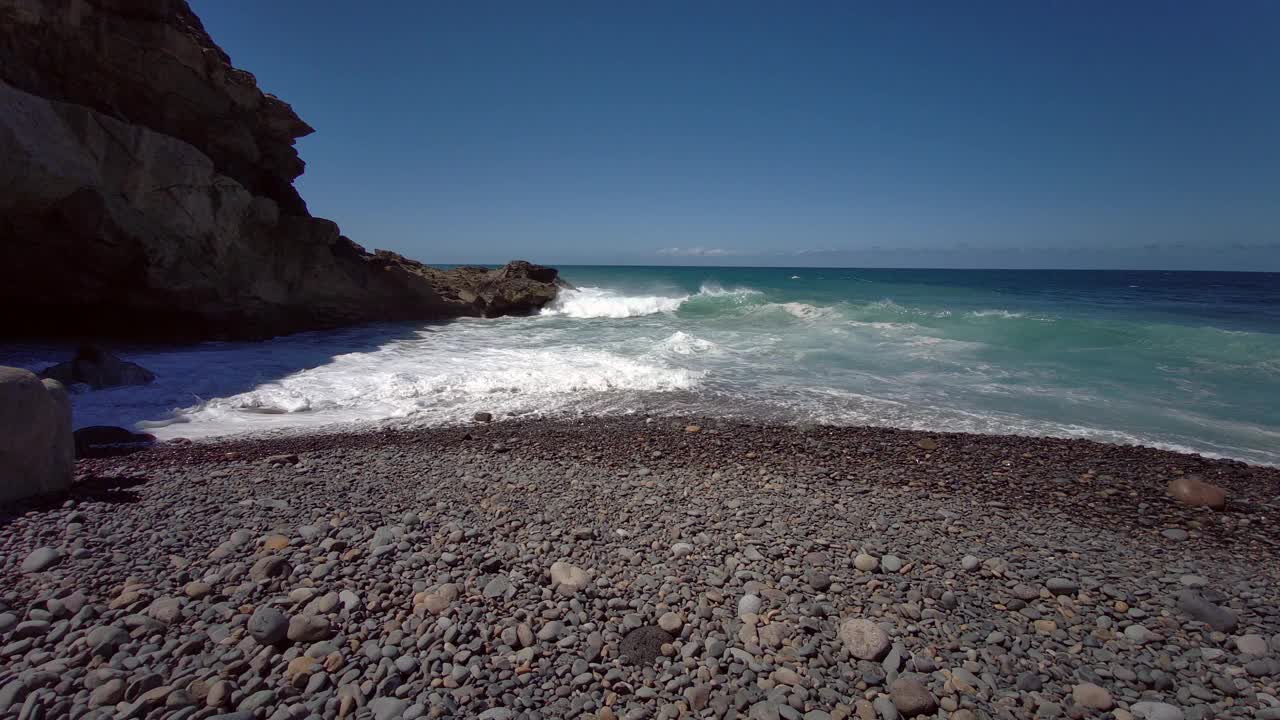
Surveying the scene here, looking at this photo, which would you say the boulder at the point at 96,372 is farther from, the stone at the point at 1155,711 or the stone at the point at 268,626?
the stone at the point at 1155,711

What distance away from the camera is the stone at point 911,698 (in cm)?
246

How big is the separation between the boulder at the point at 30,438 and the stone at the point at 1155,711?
22.3 ft

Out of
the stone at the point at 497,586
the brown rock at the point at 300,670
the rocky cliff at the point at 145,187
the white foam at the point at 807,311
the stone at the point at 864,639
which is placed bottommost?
the stone at the point at 864,639

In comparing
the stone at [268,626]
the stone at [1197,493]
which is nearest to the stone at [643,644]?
the stone at [268,626]

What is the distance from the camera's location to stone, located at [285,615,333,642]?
2.71 m

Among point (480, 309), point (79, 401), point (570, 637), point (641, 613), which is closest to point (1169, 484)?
point (641, 613)

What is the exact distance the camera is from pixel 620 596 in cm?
321

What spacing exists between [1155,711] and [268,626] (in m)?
4.24

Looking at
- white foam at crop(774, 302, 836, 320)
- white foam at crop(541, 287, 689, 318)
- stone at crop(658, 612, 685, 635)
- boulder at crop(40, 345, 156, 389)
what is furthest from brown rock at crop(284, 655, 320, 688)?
white foam at crop(774, 302, 836, 320)

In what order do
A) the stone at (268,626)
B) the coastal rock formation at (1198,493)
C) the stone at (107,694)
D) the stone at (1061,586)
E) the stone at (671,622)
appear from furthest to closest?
the coastal rock formation at (1198,493)
the stone at (1061,586)
the stone at (671,622)
the stone at (268,626)
the stone at (107,694)

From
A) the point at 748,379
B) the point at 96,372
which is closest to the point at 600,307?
the point at 748,379

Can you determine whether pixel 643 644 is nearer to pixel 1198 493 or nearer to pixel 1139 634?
pixel 1139 634

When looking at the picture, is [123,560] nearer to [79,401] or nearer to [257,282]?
[79,401]

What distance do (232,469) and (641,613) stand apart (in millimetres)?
4209
